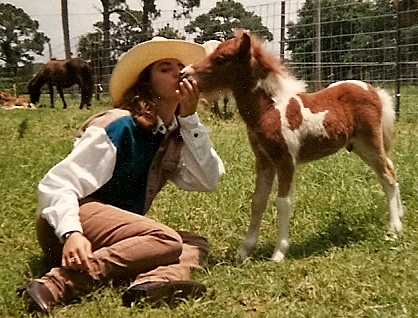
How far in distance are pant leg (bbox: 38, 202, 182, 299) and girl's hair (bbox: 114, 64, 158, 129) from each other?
1.46 ft

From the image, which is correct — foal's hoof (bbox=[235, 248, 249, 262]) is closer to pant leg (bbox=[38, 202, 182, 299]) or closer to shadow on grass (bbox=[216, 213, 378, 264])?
shadow on grass (bbox=[216, 213, 378, 264])

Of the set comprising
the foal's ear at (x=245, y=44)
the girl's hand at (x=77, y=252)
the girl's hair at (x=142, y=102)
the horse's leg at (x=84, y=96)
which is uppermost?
the foal's ear at (x=245, y=44)

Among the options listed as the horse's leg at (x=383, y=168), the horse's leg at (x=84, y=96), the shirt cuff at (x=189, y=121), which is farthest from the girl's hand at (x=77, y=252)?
the horse's leg at (x=84, y=96)

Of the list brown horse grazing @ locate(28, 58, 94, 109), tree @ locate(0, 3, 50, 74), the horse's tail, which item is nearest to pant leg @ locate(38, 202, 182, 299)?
the horse's tail

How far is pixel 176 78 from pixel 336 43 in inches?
311

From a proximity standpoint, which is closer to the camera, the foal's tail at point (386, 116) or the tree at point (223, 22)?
the foal's tail at point (386, 116)

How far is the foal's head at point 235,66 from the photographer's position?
3.09 m

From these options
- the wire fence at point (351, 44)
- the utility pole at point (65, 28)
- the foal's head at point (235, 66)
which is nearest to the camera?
the foal's head at point (235, 66)

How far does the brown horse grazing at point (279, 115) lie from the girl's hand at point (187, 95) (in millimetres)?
76

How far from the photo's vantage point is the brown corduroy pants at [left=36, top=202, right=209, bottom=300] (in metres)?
2.64

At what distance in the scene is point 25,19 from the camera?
32.3 metres

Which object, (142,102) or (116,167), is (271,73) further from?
(116,167)

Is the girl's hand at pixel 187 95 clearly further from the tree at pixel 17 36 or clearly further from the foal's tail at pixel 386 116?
the tree at pixel 17 36

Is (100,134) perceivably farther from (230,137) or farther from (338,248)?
(230,137)
